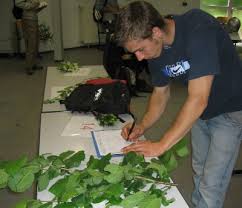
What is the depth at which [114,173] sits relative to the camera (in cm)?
128

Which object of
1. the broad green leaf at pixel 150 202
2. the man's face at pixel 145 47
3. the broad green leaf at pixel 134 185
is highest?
the man's face at pixel 145 47

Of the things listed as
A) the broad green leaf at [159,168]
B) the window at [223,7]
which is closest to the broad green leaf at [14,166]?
the broad green leaf at [159,168]

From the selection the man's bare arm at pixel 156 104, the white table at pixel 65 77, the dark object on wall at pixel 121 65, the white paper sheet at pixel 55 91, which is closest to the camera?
the man's bare arm at pixel 156 104

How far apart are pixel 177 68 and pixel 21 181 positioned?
2.55ft

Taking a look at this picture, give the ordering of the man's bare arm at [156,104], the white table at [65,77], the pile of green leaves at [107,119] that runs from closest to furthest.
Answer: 1. the man's bare arm at [156,104]
2. the pile of green leaves at [107,119]
3. the white table at [65,77]

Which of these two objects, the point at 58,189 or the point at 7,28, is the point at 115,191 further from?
the point at 7,28

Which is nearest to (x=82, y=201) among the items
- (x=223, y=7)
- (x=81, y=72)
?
(x=81, y=72)

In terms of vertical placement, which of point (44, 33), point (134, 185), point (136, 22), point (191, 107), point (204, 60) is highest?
point (136, 22)

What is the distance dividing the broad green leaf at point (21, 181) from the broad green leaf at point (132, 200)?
354mm

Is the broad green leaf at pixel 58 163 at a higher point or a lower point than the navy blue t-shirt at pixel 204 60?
lower

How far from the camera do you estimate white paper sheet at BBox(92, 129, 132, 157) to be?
1655 millimetres

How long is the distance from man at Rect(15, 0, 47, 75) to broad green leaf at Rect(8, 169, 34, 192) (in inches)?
178

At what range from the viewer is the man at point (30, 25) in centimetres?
545

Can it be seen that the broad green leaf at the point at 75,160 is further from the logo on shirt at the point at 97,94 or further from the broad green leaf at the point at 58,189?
the logo on shirt at the point at 97,94
